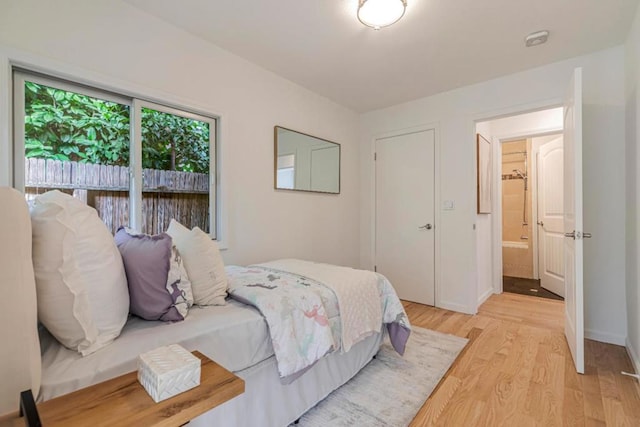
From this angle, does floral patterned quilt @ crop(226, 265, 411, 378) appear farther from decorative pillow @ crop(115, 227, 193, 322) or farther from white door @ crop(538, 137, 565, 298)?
white door @ crop(538, 137, 565, 298)

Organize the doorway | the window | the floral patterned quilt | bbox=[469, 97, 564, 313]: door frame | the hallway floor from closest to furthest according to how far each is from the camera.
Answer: the floral patterned quilt → the window → bbox=[469, 97, 564, 313]: door frame → the hallway floor → the doorway

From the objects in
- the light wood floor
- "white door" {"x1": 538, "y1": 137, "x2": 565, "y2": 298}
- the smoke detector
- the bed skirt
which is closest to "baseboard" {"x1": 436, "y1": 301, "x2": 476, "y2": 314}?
the light wood floor

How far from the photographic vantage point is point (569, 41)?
235cm

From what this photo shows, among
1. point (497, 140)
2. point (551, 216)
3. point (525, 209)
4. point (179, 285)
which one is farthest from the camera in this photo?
point (525, 209)

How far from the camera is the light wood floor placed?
1.57 meters

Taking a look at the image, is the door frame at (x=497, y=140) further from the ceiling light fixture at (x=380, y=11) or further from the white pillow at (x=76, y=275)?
the white pillow at (x=76, y=275)

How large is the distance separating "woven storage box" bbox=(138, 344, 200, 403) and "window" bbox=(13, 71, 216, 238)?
58.5 inches

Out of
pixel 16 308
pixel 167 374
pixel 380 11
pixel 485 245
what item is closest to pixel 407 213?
pixel 485 245

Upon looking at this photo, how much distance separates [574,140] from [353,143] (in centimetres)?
239

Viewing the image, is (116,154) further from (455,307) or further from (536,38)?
(455,307)

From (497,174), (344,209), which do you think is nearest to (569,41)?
(497,174)

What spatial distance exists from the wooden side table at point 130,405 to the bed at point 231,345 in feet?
0.38

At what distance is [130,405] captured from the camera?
0.76 m

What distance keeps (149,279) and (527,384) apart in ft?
7.31
